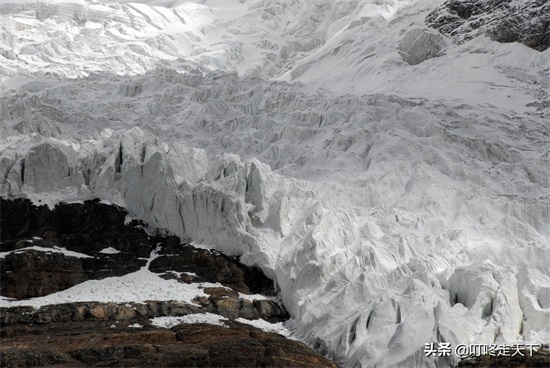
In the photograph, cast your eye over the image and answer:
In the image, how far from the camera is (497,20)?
343 feet

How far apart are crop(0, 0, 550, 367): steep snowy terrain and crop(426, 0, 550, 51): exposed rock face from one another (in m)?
2.37

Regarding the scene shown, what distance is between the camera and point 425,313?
42.1 m

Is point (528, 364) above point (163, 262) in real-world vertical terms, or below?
above

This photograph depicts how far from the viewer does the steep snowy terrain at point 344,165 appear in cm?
4469

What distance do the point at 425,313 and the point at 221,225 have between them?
16531 mm

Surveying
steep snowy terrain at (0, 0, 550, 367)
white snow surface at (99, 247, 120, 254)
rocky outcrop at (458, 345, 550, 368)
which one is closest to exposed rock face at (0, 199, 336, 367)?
white snow surface at (99, 247, 120, 254)

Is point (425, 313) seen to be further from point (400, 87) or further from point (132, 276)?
point (400, 87)

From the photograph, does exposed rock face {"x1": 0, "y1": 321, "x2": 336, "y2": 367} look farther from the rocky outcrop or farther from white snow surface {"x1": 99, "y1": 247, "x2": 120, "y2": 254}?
white snow surface {"x1": 99, "y1": 247, "x2": 120, "y2": 254}

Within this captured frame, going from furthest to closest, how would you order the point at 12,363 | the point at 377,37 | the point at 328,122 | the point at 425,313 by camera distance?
the point at 377,37
the point at 328,122
the point at 425,313
the point at 12,363

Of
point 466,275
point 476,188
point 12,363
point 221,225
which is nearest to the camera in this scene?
point 12,363

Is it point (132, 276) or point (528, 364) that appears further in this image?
point (132, 276)

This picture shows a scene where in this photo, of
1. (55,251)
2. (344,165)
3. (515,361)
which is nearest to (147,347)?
(55,251)

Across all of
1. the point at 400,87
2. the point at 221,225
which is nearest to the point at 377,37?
the point at 400,87

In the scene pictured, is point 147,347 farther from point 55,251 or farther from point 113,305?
point 55,251
